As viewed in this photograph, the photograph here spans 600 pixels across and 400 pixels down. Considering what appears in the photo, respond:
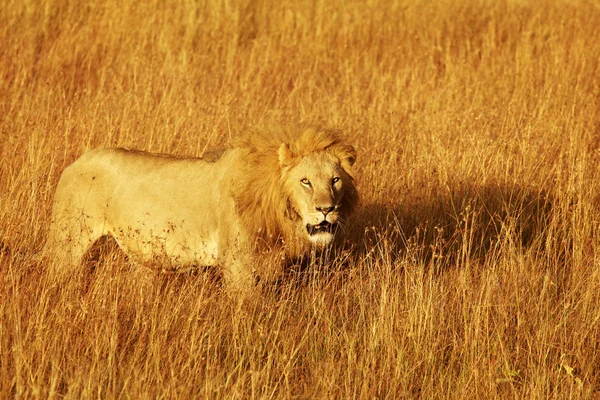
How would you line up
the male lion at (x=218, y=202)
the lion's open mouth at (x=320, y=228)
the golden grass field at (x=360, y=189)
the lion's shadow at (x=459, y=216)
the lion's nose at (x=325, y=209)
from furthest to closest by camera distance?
the lion's shadow at (x=459, y=216) → the male lion at (x=218, y=202) → the lion's open mouth at (x=320, y=228) → the lion's nose at (x=325, y=209) → the golden grass field at (x=360, y=189)

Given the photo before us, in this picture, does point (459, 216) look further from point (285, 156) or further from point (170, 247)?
point (170, 247)

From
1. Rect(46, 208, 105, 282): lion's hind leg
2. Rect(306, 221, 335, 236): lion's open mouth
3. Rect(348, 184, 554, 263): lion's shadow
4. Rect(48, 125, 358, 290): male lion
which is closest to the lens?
Rect(306, 221, 335, 236): lion's open mouth

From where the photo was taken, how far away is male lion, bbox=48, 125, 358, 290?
5320 mm

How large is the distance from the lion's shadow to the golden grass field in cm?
2

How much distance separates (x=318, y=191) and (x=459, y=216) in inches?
93.2

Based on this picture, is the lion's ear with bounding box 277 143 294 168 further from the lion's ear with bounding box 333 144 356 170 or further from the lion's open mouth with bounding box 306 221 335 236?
the lion's open mouth with bounding box 306 221 335 236

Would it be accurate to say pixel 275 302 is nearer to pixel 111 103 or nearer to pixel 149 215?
pixel 149 215

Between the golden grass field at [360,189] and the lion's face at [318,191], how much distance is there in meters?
0.35

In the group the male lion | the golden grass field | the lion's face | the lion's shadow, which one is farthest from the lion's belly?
the lion's shadow

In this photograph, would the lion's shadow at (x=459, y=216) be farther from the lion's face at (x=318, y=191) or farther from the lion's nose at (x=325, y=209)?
the lion's nose at (x=325, y=209)

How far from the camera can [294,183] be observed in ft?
17.5

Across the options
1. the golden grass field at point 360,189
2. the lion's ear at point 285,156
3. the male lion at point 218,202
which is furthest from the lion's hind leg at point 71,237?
the lion's ear at point 285,156

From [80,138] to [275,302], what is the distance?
138 inches

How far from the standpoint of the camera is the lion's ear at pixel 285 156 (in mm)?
5338
